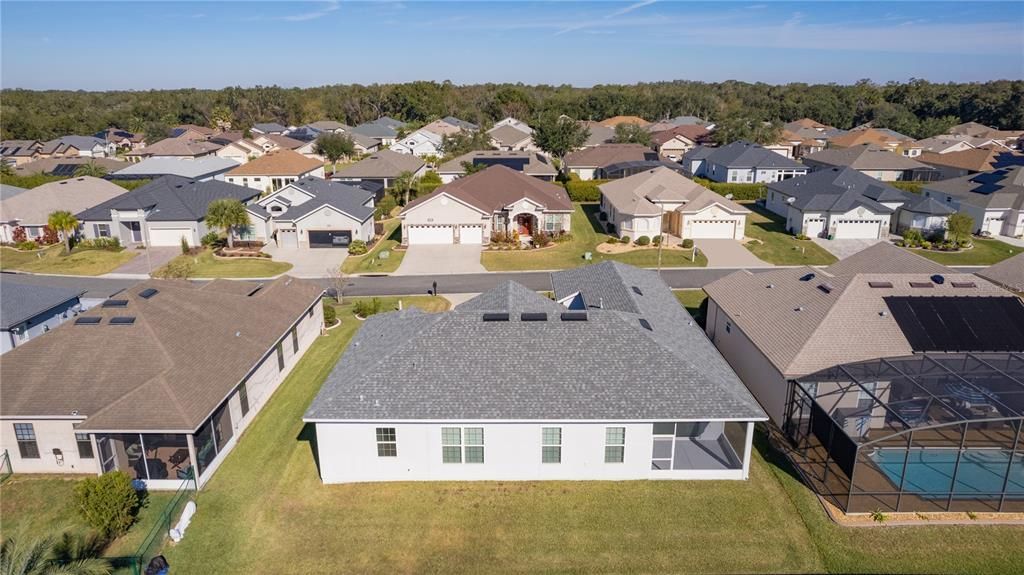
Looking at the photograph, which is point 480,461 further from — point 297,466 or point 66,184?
point 66,184

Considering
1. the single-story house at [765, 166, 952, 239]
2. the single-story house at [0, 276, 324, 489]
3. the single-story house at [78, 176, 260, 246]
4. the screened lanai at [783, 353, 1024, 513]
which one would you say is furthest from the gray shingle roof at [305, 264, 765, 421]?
the single-story house at [765, 166, 952, 239]

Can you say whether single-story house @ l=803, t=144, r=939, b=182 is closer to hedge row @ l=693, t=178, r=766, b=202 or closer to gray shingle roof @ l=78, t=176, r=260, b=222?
hedge row @ l=693, t=178, r=766, b=202

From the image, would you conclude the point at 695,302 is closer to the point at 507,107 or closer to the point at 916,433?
the point at 916,433

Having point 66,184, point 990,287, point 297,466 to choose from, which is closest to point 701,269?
point 990,287

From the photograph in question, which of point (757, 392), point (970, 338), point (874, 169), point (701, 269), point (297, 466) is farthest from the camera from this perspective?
point (874, 169)

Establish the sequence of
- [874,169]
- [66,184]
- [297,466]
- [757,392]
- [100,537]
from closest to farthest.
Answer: [100,537] < [297,466] < [757,392] < [66,184] < [874,169]

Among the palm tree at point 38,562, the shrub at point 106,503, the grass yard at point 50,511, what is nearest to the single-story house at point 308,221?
the grass yard at point 50,511

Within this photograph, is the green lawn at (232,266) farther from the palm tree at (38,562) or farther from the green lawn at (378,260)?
the palm tree at (38,562)
